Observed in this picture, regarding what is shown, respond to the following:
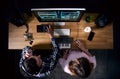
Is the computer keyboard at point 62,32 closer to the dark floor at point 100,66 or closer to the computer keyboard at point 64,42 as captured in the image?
the computer keyboard at point 64,42

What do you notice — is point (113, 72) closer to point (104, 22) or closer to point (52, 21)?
point (104, 22)

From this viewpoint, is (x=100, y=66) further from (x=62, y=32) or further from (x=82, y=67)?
(x=82, y=67)

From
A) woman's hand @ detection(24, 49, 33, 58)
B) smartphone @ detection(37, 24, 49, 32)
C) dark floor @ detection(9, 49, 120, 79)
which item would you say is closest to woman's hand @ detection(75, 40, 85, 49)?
smartphone @ detection(37, 24, 49, 32)

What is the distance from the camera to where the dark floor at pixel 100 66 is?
4.14 meters

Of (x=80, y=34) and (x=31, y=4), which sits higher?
(x=31, y=4)

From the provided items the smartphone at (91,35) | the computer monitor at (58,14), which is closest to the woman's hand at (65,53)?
the smartphone at (91,35)

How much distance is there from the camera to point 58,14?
2814 mm

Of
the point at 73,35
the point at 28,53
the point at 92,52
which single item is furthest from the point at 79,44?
the point at 92,52

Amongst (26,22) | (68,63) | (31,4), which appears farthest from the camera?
(31,4)

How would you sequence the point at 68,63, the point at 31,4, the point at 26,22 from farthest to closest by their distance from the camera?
the point at 31,4 → the point at 26,22 → the point at 68,63

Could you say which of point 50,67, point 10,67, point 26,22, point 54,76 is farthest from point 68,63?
point 10,67

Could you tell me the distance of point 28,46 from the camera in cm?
326

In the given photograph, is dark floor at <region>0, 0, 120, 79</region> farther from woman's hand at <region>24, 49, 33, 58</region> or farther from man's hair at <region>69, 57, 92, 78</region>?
man's hair at <region>69, 57, 92, 78</region>

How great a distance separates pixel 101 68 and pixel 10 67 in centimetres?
148
